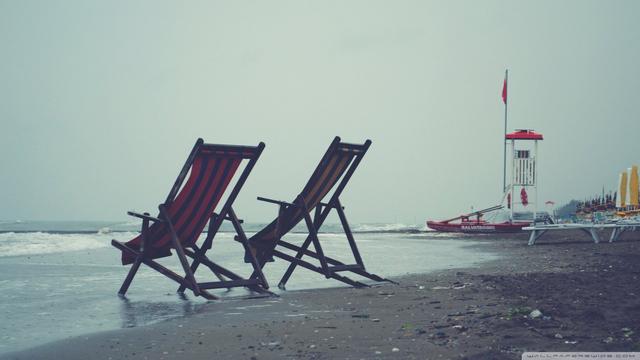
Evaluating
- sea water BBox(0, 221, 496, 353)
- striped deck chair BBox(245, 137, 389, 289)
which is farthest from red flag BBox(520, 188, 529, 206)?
striped deck chair BBox(245, 137, 389, 289)

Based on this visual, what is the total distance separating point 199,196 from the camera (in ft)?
24.2

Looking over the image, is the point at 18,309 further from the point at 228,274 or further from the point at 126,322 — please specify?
the point at 228,274

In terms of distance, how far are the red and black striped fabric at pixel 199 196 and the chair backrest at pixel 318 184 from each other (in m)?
1.05

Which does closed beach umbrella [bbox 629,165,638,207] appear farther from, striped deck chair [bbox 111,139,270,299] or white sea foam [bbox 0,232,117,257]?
striped deck chair [bbox 111,139,270,299]

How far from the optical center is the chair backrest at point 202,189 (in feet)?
23.8

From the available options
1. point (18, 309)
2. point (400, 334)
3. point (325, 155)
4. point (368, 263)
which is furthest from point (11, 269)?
point (400, 334)

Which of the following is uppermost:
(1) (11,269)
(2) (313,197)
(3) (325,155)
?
(3) (325,155)

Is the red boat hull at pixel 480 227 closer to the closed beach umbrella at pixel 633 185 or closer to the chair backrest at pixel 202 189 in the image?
the closed beach umbrella at pixel 633 185

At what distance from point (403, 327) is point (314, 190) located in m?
3.58

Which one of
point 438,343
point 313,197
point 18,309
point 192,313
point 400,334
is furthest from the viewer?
point 313,197

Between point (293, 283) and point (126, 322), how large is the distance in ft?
12.6

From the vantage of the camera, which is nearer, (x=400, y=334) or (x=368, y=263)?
(x=400, y=334)

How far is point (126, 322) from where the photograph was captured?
6.01m

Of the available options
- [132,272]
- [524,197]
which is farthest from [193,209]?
[524,197]
